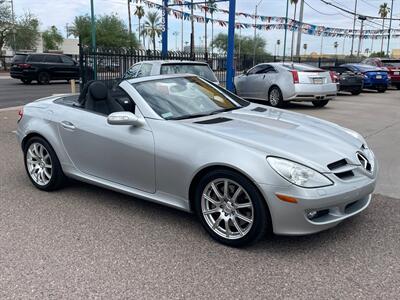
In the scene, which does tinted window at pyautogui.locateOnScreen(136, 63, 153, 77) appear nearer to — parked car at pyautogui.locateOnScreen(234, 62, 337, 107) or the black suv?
parked car at pyautogui.locateOnScreen(234, 62, 337, 107)

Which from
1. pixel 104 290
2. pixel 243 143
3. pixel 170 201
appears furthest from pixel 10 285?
pixel 243 143

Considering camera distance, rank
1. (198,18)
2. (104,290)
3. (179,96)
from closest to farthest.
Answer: (104,290), (179,96), (198,18)

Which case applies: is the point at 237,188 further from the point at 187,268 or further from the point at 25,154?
the point at 25,154

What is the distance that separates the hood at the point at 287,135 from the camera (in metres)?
3.63

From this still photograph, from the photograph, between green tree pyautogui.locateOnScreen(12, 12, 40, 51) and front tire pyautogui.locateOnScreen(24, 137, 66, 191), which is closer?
front tire pyautogui.locateOnScreen(24, 137, 66, 191)

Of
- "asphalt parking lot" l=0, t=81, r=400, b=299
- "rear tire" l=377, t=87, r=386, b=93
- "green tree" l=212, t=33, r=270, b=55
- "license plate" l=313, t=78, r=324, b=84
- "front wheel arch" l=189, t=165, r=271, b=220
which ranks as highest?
"green tree" l=212, t=33, r=270, b=55

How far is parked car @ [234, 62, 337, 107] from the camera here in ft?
43.1

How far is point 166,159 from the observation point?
4008mm

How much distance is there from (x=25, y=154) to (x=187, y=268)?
3035 mm

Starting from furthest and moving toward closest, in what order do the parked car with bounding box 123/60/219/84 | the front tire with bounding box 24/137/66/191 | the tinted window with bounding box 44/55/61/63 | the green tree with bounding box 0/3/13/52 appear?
1. the green tree with bounding box 0/3/13/52
2. the tinted window with bounding box 44/55/61/63
3. the parked car with bounding box 123/60/219/84
4. the front tire with bounding box 24/137/66/191

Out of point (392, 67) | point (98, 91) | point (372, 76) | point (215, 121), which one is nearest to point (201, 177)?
point (215, 121)

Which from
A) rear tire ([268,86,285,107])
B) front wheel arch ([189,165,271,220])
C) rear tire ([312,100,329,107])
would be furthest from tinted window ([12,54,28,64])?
front wheel arch ([189,165,271,220])

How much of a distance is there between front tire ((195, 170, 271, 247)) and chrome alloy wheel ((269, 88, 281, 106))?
10255 millimetres

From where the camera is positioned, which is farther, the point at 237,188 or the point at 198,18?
the point at 198,18
